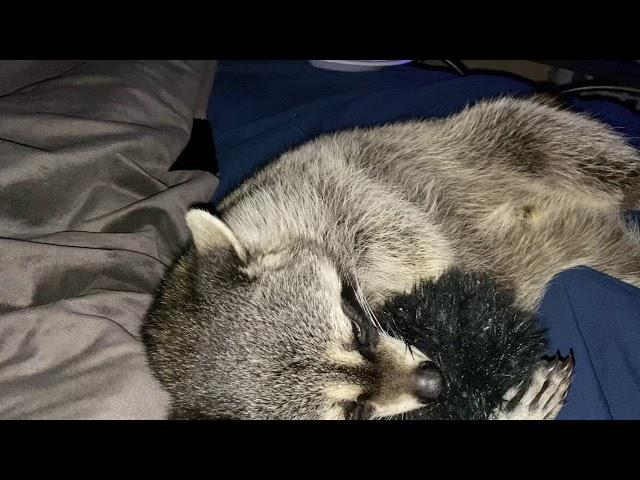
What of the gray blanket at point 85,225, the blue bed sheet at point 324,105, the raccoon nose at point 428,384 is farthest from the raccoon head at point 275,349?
the blue bed sheet at point 324,105

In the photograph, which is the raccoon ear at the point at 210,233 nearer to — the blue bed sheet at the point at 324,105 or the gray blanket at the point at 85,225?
the gray blanket at the point at 85,225

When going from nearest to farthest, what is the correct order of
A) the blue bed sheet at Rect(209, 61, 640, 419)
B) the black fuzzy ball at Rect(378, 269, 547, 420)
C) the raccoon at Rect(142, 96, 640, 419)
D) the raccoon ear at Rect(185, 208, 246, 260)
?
the black fuzzy ball at Rect(378, 269, 547, 420)
the raccoon at Rect(142, 96, 640, 419)
the raccoon ear at Rect(185, 208, 246, 260)
the blue bed sheet at Rect(209, 61, 640, 419)

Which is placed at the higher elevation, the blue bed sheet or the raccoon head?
the blue bed sheet

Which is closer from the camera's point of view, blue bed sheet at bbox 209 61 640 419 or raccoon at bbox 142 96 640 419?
raccoon at bbox 142 96 640 419

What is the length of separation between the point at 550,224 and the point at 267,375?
1.22 metres

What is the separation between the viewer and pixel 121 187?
2.14m

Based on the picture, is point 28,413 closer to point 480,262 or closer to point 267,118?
point 480,262

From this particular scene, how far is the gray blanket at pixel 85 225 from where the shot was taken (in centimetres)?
161

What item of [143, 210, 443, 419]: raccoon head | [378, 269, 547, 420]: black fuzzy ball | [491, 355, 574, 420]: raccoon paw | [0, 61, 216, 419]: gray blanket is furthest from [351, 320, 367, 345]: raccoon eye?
[0, 61, 216, 419]: gray blanket

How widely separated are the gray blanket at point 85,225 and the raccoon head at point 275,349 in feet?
0.51

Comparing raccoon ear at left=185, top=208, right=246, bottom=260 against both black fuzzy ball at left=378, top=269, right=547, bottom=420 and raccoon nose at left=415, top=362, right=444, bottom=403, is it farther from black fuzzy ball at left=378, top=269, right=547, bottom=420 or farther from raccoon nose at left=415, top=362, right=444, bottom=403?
raccoon nose at left=415, top=362, right=444, bottom=403

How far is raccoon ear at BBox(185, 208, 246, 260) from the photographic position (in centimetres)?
179

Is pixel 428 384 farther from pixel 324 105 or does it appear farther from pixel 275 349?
pixel 324 105

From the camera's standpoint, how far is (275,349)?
5.24 ft
